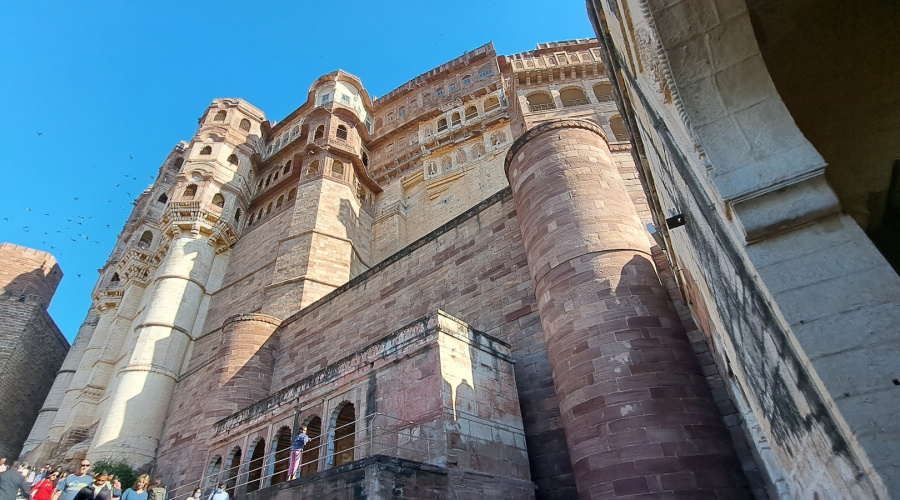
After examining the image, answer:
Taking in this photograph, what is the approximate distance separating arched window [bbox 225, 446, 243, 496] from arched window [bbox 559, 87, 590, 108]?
58.0 ft

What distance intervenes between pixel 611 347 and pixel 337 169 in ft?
62.9

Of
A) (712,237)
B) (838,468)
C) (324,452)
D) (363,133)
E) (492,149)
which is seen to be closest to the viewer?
(838,468)

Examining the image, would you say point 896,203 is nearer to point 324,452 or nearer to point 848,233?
point 848,233

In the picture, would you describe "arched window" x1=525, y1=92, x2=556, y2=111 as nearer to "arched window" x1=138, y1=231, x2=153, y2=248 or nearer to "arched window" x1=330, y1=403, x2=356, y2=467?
"arched window" x1=330, y1=403, x2=356, y2=467

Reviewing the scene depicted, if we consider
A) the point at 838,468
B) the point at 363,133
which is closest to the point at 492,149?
the point at 363,133

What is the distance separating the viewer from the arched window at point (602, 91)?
21.2 metres

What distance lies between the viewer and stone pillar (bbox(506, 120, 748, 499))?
5949 mm

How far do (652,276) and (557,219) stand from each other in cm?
190

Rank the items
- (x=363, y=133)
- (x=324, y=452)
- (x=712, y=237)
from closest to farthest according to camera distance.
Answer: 1. (x=712, y=237)
2. (x=324, y=452)
3. (x=363, y=133)

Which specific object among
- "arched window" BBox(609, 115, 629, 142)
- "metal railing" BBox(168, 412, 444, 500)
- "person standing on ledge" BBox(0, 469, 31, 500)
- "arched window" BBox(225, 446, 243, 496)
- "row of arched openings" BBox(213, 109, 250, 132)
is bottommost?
"person standing on ledge" BBox(0, 469, 31, 500)

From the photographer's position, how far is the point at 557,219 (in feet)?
28.7

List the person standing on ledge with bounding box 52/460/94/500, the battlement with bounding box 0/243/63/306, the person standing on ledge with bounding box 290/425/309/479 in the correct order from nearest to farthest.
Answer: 1. the person standing on ledge with bounding box 52/460/94/500
2. the person standing on ledge with bounding box 290/425/309/479
3. the battlement with bounding box 0/243/63/306

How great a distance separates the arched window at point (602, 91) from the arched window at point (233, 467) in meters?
18.8

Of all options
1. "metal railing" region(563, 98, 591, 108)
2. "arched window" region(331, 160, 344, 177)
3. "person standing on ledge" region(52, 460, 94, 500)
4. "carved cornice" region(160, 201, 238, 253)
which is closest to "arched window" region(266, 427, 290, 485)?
"person standing on ledge" region(52, 460, 94, 500)
